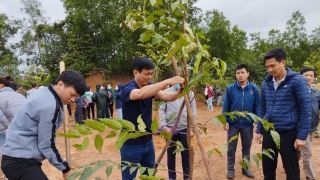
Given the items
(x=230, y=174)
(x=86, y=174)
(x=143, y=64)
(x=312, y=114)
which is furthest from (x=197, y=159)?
(x=86, y=174)

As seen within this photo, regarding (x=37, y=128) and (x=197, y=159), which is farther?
(x=197, y=159)

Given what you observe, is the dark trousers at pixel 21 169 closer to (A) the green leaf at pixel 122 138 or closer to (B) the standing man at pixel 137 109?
(B) the standing man at pixel 137 109

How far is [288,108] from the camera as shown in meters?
2.54

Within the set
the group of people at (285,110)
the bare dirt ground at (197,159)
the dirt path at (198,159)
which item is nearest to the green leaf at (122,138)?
the group of people at (285,110)

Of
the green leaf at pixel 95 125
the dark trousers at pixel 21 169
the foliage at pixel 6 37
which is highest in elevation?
the foliage at pixel 6 37

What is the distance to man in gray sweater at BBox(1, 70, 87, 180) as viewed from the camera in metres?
1.85

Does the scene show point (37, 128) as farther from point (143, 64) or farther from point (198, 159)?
point (198, 159)

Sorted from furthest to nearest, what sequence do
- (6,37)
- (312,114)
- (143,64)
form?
(6,37) < (312,114) < (143,64)

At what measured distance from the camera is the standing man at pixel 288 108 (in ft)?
8.05

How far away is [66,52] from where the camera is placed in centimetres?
2012

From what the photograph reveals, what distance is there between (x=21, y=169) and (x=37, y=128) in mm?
330

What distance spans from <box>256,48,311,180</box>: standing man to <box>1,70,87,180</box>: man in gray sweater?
5.89ft

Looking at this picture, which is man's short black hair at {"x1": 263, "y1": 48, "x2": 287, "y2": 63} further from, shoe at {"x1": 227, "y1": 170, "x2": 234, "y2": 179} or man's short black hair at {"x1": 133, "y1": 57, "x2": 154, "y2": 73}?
shoe at {"x1": 227, "y1": 170, "x2": 234, "y2": 179}

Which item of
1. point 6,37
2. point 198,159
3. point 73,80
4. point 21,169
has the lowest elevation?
point 198,159
